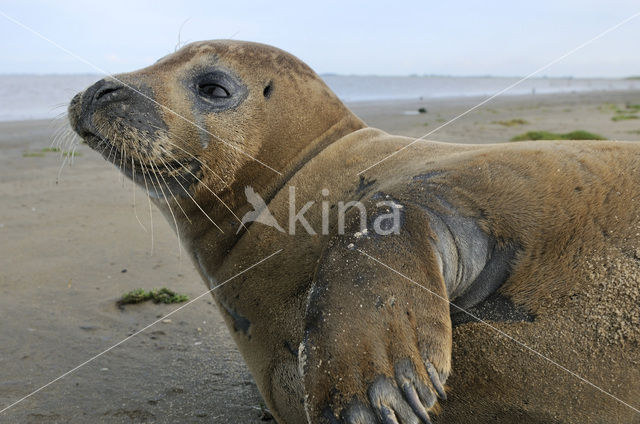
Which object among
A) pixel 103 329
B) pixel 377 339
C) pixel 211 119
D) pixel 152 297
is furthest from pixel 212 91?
pixel 152 297

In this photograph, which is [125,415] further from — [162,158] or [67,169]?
[67,169]

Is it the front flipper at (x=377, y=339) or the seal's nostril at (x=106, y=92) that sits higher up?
the seal's nostril at (x=106, y=92)

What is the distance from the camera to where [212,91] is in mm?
2705

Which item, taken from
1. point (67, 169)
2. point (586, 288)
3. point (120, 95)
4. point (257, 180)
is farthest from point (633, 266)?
point (67, 169)

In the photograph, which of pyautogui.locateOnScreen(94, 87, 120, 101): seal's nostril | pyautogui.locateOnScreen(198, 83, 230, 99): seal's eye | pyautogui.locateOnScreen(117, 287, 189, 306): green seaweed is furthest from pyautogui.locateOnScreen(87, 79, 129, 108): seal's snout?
pyautogui.locateOnScreen(117, 287, 189, 306): green seaweed

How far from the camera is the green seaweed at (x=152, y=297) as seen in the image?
422cm

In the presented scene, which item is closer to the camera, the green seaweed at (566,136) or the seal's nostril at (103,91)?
the seal's nostril at (103,91)

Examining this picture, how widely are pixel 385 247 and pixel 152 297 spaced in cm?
289

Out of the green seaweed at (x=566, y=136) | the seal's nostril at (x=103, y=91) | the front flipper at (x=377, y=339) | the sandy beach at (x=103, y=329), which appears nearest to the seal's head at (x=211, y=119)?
the seal's nostril at (x=103, y=91)

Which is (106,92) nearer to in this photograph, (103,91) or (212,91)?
(103,91)

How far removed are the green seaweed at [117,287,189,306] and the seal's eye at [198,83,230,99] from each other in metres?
2.01

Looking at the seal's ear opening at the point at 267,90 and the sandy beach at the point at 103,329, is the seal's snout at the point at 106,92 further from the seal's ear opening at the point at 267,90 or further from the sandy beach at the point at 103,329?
the sandy beach at the point at 103,329

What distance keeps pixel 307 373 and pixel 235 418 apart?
1310 millimetres

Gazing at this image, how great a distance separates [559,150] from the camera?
2.23 meters
